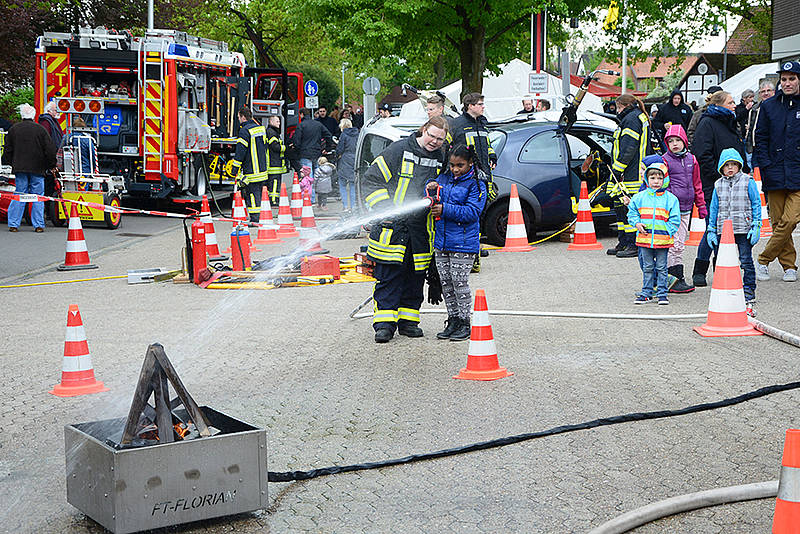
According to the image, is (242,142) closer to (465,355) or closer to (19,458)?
(465,355)

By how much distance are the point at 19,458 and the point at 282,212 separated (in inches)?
459

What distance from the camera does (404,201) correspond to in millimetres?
8547

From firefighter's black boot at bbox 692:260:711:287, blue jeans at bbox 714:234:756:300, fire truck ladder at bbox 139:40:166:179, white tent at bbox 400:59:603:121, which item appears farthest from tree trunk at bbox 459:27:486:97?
blue jeans at bbox 714:234:756:300

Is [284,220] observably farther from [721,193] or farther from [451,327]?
[451,327]

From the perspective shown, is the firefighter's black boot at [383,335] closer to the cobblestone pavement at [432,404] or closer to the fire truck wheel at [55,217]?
the cobblestone pavement at [432,404]

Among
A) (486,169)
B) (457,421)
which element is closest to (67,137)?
(486,169)

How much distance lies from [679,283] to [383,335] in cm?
370

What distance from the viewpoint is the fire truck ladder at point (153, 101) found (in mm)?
20406

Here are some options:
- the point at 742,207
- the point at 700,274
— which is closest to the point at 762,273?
the point at 700,274

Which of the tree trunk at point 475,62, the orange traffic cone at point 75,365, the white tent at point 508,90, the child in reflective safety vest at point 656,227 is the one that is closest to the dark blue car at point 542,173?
the child in reflective safety vest at point 656,227

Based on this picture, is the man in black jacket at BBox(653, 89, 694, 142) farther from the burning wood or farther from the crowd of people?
the burning wood

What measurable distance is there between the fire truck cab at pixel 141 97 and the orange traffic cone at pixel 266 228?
469 cm

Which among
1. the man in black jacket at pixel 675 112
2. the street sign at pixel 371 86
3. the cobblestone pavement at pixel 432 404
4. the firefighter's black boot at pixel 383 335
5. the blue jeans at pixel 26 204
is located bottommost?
the cobblestone pavement at pixel 432 404

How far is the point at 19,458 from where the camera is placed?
561 centimetres
